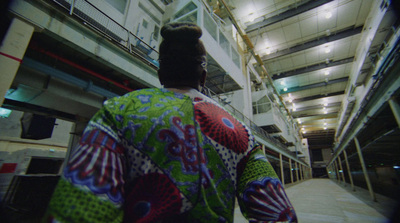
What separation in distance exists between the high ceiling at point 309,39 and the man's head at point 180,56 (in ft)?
35.9

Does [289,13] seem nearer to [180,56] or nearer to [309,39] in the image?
[309,39]

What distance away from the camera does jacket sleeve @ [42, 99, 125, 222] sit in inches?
15.7

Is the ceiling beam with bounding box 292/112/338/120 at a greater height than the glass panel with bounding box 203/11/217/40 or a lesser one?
greater

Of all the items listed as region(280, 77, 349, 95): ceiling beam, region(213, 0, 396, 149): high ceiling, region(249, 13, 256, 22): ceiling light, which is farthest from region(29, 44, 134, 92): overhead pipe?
region(280, 77, 349, 95): ceiling beam

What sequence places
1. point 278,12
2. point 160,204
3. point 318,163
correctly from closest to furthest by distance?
point 160,204 → point 278,12 → point 318,163

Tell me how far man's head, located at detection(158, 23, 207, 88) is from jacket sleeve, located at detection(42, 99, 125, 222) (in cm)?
43

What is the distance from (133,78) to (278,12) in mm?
12302

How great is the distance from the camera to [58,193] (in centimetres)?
42

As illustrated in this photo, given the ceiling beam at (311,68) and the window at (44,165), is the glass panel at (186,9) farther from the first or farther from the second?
the ceiling beam at (311,68)

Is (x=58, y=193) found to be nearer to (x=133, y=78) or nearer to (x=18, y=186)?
(x=133, y=78)

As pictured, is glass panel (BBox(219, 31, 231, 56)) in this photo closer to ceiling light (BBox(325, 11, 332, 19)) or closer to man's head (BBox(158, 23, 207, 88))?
ceiling light (BBox(325, 11, 332, 19))

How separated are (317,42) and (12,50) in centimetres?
1729

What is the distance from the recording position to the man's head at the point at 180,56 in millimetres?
865

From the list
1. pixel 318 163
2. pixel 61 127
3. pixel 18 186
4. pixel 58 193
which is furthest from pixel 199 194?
pixel 318 163
